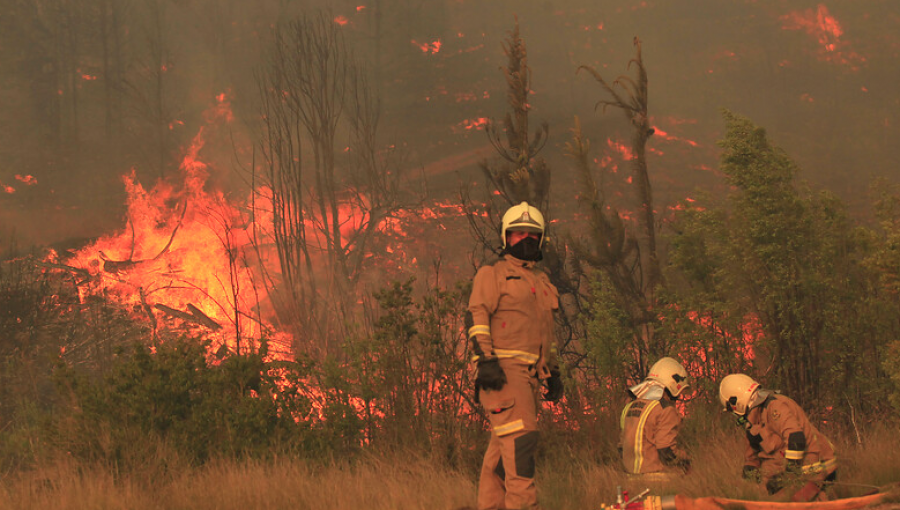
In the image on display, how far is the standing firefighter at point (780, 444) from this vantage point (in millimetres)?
4785

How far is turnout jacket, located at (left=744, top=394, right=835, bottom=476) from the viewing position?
4.82m

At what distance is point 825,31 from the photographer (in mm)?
33812

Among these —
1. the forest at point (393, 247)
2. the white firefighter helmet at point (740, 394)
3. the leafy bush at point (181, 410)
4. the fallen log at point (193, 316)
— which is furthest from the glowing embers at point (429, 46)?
the white firefighter helmet at point (740, 394)

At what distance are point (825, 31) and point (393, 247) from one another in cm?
2236

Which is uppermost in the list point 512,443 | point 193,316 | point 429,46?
point 429,46

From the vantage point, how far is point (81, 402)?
6449 millimetres

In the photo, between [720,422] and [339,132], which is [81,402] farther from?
[339,132]

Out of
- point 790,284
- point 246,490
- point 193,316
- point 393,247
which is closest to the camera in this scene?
point 246,490

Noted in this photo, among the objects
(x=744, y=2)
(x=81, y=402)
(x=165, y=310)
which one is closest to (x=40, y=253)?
(x=165, y=310)

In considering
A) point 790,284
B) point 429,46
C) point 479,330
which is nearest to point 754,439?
point 479,330

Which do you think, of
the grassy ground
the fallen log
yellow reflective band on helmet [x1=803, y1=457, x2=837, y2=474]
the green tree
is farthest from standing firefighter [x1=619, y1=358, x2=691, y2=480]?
the fallen log

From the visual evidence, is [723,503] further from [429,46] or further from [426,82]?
[429,46]

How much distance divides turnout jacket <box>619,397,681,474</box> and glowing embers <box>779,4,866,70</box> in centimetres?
3234

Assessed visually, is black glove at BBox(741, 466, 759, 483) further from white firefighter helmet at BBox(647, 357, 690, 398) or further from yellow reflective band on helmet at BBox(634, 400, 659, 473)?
yellow reflective band on helmet at BBox(634, 400, 659, 473)
